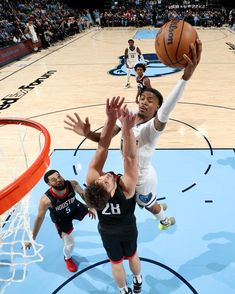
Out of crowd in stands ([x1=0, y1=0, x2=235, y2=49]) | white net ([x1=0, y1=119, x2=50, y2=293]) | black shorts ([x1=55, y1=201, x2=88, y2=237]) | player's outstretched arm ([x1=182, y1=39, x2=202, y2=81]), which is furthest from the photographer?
crowd in stands ([x1=0, y1=0, x2=235, y2=49])

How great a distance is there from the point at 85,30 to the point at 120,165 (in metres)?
21.9

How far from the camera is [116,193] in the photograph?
237 centimetres

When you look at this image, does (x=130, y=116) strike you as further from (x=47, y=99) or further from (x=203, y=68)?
(x=203, y=68)

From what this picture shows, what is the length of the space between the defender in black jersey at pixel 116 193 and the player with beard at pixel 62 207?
2.43ft

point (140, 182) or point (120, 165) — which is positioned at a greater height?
point (140, 182)

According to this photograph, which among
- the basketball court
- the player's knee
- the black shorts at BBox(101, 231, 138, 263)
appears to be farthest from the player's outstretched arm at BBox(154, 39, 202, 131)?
the basketball court

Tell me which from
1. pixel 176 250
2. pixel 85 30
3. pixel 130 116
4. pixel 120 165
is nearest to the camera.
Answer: pixel 130 116

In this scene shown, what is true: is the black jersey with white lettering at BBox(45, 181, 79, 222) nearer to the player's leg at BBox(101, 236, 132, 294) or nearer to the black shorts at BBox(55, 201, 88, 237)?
the black shorts at BBox(55, 201, 88, 237)

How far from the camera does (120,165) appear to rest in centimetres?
519

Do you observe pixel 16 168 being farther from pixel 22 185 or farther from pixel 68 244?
pixel 22 185

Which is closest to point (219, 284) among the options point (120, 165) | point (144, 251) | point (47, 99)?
point (144, 251)

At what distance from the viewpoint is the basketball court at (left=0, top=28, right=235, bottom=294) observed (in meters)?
3.22

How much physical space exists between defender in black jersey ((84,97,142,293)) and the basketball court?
32.3 inches

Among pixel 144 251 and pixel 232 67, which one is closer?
pixel 144 251
